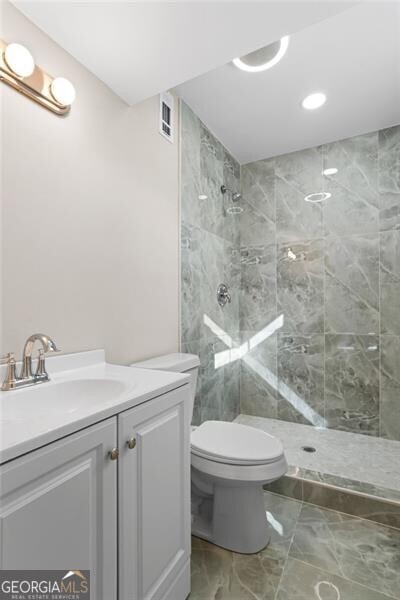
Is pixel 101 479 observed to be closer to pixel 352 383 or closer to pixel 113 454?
pixel 113 454

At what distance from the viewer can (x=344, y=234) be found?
2.40 meters

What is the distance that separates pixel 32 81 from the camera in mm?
1046

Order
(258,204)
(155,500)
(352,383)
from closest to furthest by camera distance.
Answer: (155,500) < (352,383) < (258,204)

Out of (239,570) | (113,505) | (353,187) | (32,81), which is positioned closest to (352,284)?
(353,187)

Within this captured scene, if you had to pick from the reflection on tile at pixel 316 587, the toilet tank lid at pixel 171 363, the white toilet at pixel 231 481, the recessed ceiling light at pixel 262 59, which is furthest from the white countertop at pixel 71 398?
the recessed ceiling light at pixel 262 59

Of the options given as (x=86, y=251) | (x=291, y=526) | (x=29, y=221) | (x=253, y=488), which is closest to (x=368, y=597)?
(x=291, y=526)

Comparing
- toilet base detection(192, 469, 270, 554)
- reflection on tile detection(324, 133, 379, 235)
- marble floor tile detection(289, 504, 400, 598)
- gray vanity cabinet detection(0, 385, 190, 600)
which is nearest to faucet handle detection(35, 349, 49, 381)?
gray vanity cabinet detection(0, 385, 190, 600)

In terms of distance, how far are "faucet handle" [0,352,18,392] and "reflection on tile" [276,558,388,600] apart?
4.34 ft

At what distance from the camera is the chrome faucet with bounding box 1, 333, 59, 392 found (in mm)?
942

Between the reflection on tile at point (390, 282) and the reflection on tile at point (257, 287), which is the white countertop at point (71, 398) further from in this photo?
the reflection on tile at point (390, 282)

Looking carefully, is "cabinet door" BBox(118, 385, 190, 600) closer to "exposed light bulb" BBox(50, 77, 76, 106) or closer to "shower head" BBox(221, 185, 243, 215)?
"exposed light bulb" BBox(50, 77, 76, 106)

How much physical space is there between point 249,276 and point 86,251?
1.84m

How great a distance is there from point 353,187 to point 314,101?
78 cm

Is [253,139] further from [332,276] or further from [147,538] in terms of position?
[147,538]
